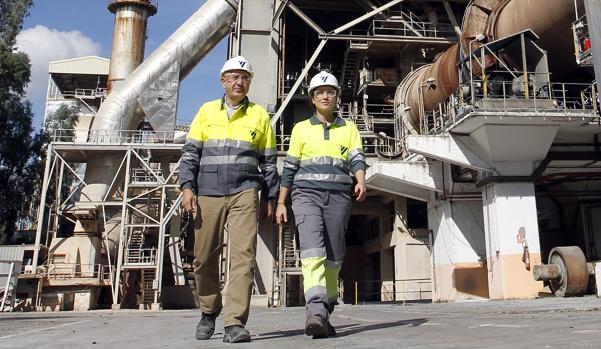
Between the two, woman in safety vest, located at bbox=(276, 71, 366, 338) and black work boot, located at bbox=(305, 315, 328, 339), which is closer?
black work boot, located at bbox=(305, 315, 328, 339)

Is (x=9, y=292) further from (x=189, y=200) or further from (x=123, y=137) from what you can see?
(x=189, y=200)

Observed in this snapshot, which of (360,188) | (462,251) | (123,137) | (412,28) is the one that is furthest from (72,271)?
(360,188)

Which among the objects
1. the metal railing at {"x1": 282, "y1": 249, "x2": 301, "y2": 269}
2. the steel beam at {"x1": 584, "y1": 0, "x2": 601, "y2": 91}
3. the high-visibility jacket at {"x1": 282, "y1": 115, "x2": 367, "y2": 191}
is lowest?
the metal railing at {"x1": 282, "y1": 249, "x2": 301, "y2": 269}

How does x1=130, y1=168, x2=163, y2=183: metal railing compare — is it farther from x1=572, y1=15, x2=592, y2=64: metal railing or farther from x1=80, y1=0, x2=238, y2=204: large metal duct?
x1=572, y1=15, x2=592, y2=64: metal railing

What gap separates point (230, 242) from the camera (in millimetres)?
4172

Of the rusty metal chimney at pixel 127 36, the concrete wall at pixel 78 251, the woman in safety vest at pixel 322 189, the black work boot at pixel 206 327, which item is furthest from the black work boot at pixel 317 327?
the rusty metal chimney at pixel 127 36

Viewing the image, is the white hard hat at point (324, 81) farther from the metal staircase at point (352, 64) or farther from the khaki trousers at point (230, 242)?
the metal staircase at point (352, 64)

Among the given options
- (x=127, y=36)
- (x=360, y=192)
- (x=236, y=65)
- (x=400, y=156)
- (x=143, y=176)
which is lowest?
(x=360, y=192)

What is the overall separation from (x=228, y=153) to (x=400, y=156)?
16.1 meters

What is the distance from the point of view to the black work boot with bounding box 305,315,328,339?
3.75m

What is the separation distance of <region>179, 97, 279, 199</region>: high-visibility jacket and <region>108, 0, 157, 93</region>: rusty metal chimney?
101ft

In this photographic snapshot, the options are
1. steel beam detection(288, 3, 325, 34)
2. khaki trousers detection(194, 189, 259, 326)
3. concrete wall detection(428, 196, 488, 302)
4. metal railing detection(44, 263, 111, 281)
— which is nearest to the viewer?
khaki trousers detection(194, 189, 259, 326)

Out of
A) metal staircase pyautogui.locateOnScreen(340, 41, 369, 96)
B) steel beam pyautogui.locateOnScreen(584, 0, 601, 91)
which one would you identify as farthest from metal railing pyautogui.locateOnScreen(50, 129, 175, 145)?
steel beam pyautogui.locateOnScreen(584, 0, 601, 91)

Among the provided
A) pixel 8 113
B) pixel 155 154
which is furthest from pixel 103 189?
pixel 8 113
